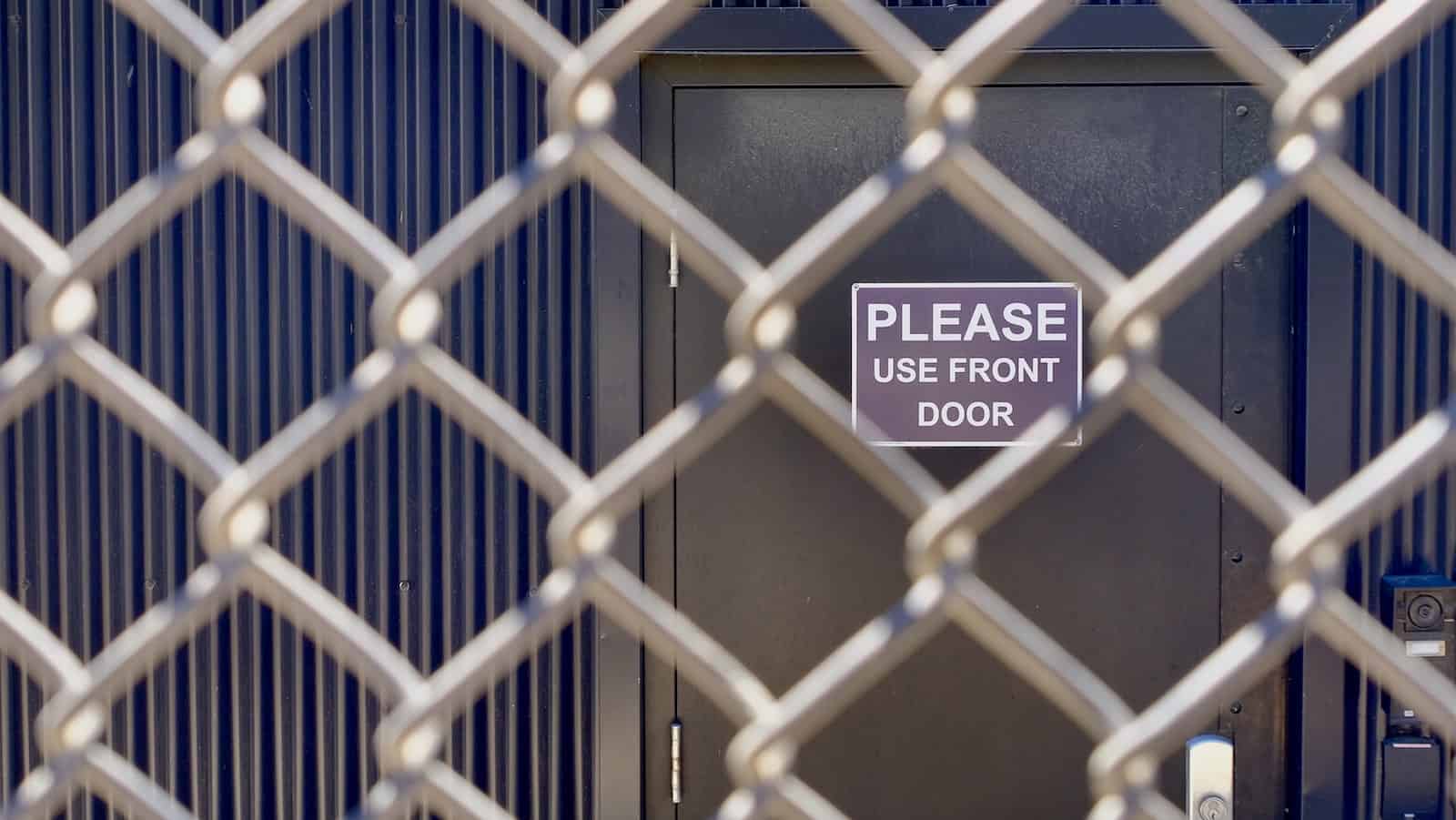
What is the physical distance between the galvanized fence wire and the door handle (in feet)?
6.61

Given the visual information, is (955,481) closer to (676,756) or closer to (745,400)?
(676,756)

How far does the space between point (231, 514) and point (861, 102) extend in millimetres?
2160

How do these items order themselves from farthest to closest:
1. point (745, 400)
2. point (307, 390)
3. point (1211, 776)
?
point (307, 390)
point (1211, 776)
point (745, 400)

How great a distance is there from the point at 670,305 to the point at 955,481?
81cm

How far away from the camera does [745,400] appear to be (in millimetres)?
750

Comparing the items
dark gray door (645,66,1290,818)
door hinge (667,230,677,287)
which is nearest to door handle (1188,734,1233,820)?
dark gray door (645,66,1290,818)

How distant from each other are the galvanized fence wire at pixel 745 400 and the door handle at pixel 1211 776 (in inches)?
79.4

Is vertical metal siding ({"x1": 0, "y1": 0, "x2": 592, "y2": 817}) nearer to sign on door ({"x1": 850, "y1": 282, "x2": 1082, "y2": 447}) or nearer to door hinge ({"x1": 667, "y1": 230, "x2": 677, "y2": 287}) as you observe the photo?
door hinge ({"x1": 667, "y1": 230, "x2": 677, "y2": 287})

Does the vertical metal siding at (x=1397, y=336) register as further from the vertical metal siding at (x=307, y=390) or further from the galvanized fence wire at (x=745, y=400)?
the galvanized fence wire at (x=745, y=400)

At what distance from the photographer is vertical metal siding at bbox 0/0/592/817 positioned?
2.67 metres

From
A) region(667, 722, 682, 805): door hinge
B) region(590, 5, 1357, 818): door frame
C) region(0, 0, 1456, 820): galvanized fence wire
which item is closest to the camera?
region(0, 0, 1456, 820): galvanized fence wire

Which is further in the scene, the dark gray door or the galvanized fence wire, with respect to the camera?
the dark gray door

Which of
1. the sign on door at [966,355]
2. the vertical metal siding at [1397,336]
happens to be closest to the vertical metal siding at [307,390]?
the sign on door at [966,355]

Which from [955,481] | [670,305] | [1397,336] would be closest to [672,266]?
[670,305]
